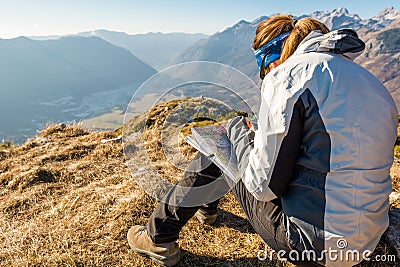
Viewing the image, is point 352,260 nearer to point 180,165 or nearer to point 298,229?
point 298,229

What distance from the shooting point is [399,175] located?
14.1ft

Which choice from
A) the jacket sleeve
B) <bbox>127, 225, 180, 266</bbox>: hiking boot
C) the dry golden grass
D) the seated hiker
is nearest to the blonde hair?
the seated hiker

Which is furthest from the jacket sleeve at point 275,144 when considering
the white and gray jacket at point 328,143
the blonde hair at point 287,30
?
the blonde hair at point 287,30

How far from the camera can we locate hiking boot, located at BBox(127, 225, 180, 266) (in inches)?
123

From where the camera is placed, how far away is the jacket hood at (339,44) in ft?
6.16

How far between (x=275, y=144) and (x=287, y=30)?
3.33ft

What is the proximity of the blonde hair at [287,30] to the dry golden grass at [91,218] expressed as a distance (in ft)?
6.23

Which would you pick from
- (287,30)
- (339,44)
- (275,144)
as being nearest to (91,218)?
(275,144)

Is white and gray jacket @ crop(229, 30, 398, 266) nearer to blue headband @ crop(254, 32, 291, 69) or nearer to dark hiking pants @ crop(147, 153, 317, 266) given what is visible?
dark hiking pants @ crop(147, 153, 317, 266)

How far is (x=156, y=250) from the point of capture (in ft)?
10.3

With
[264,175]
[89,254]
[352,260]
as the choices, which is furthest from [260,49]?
[89,254]

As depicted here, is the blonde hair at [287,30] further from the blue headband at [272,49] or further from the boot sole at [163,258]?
the boot sole at [163,258]

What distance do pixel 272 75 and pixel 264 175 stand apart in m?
0.63

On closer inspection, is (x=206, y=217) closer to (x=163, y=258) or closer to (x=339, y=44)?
(x=163, y=258)
